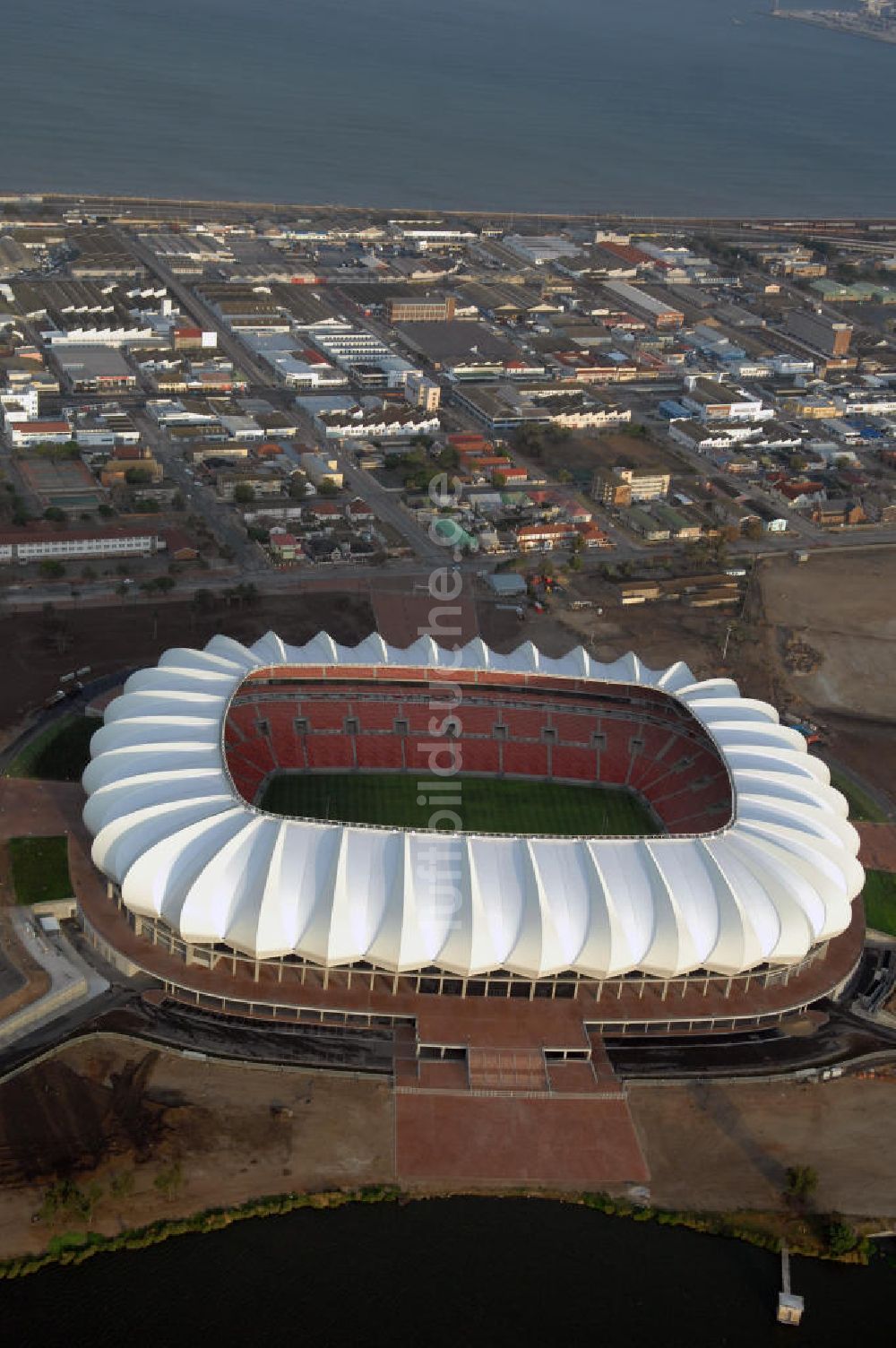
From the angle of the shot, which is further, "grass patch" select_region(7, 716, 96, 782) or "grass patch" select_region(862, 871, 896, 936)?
"grass patch" select_region(7, 716, 96, 782)

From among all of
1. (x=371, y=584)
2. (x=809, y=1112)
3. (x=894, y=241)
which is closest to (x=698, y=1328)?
(x=809, y=1112)

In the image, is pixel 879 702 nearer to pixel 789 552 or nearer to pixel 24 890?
pixel 789 552

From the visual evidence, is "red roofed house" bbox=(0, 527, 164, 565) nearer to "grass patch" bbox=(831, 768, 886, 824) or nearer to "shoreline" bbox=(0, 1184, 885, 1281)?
"grass patch" bbox=(831, 768, 886, 824)

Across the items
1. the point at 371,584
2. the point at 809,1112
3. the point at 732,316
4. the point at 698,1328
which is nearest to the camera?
the point at 698,1328

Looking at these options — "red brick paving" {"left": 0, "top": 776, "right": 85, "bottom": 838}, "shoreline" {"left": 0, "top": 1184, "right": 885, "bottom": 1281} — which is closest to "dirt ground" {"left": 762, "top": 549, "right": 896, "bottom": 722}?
"shoreline" {"left": 0, "top": 1184, "right": 885, "bottom": 1281}

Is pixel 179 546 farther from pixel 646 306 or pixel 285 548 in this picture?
pixel 646 306

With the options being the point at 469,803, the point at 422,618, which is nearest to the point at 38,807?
the point at 469,803

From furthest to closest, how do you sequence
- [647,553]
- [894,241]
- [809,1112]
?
1. [894,241]
2. [647,553]
3. [809,1112]
